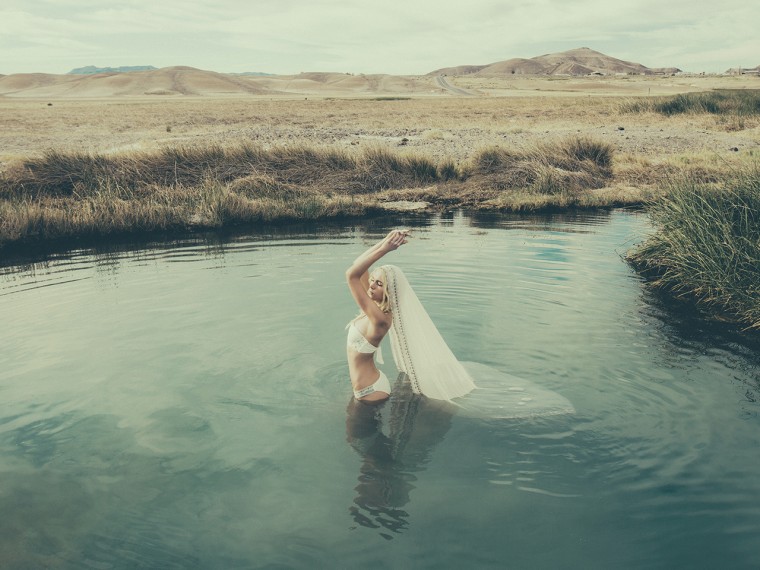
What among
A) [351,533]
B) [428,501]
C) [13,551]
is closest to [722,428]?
[428,501]

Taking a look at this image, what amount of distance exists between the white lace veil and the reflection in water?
227 millimetres

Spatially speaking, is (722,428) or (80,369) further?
(80,369)

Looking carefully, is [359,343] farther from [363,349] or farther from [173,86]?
[173,86]

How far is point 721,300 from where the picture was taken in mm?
10969

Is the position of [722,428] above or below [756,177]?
below

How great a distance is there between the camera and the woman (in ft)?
22.2

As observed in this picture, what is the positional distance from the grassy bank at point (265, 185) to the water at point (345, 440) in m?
6.78

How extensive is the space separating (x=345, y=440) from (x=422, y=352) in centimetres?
142

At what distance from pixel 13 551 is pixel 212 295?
7.02 meters

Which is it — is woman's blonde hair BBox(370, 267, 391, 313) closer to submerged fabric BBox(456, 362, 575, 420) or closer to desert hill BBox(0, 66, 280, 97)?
submerged fabric BBox(456, 362, 575, 420)

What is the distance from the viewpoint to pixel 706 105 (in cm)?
4319

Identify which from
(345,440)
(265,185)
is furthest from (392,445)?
(265,185)

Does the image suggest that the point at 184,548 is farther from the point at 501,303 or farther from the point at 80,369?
the point at 501,303

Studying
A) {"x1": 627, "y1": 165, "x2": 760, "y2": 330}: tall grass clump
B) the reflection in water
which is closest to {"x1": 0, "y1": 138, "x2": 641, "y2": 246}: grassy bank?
{"x1": 627, "y1": 165, "x2": 760, "y2": 330}: tall grass clump
